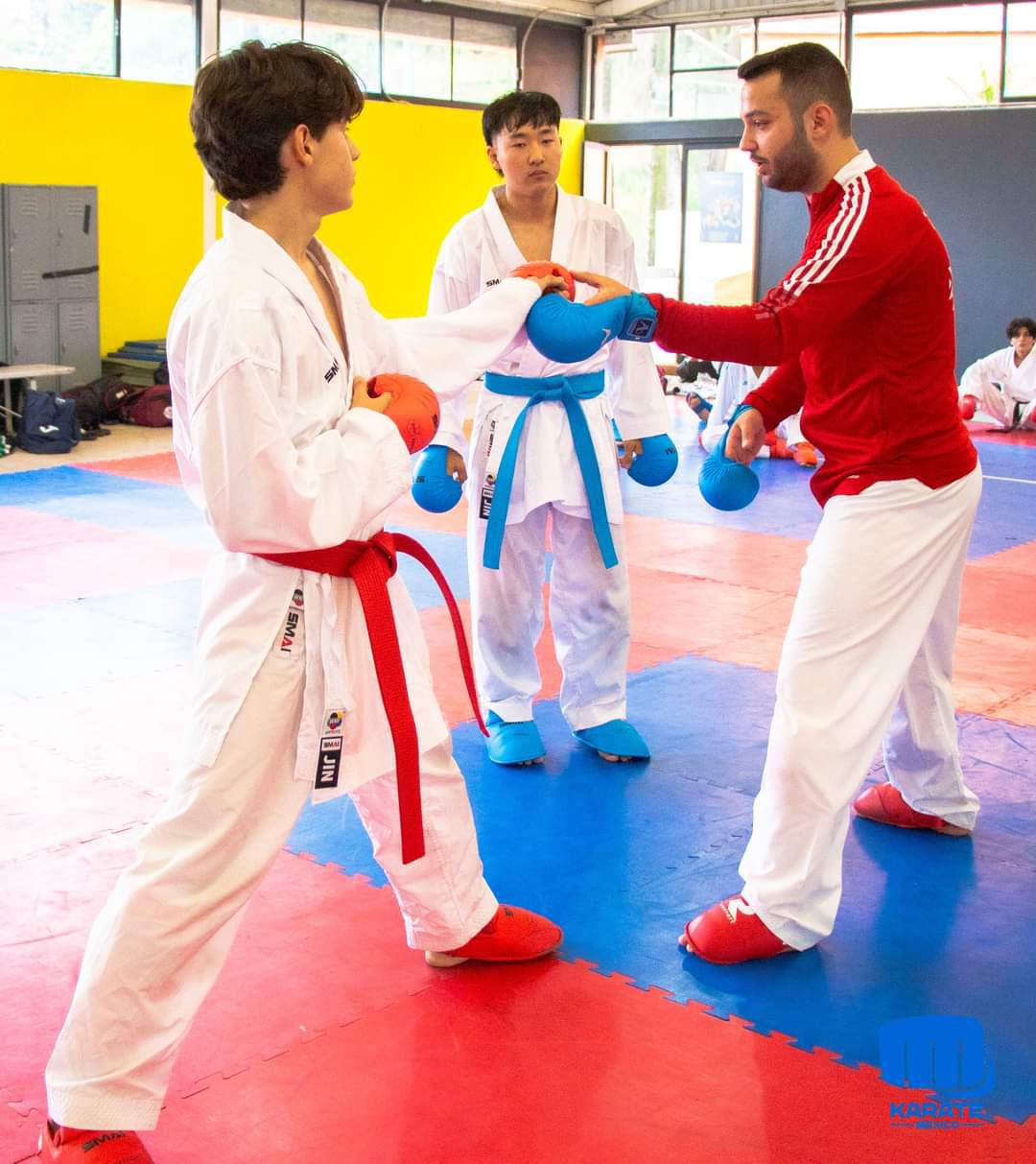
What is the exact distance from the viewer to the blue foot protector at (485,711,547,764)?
3.78m

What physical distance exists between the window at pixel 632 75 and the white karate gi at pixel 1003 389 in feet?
20.0

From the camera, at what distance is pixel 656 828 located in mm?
3371

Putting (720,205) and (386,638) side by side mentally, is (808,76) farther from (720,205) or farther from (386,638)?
(720,205)

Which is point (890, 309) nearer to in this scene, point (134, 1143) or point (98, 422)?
point (134, 1143)

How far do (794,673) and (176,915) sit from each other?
1275 mm

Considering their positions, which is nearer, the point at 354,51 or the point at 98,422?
the point at 98,422

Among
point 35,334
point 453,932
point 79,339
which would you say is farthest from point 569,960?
point 79,339

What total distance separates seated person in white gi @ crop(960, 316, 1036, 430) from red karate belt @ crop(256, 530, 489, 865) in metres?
9.50

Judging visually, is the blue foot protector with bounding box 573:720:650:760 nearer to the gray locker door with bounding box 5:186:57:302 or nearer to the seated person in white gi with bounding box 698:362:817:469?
the seated person in white gi with bounding box 698:362:817:469

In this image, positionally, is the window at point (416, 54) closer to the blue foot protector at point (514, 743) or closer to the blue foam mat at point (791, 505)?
the blue foam mat at point (791, 505)

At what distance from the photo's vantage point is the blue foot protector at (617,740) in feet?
12.5

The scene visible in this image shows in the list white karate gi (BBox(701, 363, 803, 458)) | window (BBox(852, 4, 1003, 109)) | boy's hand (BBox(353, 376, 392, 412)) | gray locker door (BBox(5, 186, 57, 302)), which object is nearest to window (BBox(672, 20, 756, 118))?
window (BBox(852, 4, 1003, 109))

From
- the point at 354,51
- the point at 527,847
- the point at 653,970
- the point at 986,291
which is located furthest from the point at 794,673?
the point at 354,51

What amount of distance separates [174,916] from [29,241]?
31.3 feet
